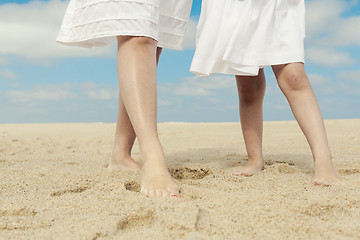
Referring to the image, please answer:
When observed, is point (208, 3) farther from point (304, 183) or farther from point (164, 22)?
point (304, 183)

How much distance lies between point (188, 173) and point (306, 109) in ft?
2.56

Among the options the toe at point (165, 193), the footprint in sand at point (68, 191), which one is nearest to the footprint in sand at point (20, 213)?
the footprint in sand at point (68, 191)

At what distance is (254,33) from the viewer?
72.7 inches

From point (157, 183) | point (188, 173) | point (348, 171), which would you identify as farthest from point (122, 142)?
point (348, 171)

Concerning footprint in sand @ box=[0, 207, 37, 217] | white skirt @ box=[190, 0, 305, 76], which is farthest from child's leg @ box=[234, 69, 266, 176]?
footprint in sand @ box=[0, 207, 37, 217]

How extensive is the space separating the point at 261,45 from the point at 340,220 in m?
1.04

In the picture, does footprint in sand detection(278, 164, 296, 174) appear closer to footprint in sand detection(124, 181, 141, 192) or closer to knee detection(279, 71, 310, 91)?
knee detection(279, 71, 310, 91)

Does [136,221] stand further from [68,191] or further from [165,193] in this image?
[68,191]

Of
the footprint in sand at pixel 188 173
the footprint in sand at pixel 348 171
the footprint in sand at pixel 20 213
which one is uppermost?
the footprint in sand at pixel 20 213

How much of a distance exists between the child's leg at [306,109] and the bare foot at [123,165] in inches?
40.9

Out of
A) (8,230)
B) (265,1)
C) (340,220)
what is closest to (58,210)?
(8,230)

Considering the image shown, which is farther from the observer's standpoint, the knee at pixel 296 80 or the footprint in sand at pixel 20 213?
the knee at pixel 296 80

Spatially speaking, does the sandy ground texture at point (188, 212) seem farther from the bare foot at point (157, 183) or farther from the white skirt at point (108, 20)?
the white skirt at point (108, 20)

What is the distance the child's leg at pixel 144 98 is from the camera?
1445 millimetres
